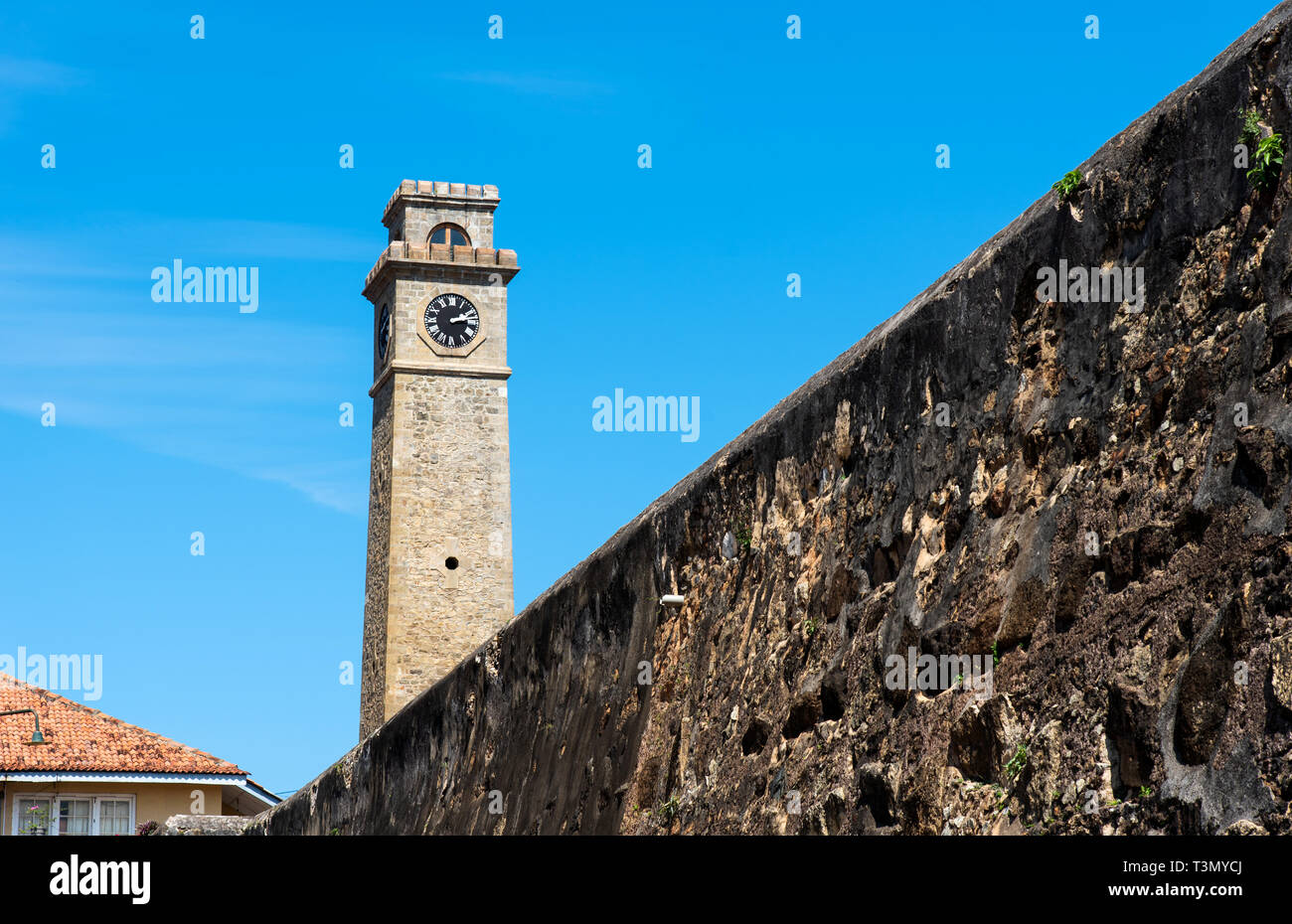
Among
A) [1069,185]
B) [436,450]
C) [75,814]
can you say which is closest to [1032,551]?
[1069,185]

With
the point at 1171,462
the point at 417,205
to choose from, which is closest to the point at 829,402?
the point at 1171,462

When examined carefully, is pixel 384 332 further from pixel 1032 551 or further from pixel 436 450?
pixel 1032 551

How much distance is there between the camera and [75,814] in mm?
27250

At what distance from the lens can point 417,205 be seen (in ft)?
107

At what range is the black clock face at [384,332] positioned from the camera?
107 ft

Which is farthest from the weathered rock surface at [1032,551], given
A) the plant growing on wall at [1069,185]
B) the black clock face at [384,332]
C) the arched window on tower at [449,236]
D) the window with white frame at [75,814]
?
the arched window on tower at [449,236]

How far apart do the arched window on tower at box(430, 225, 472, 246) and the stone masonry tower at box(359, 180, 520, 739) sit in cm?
2

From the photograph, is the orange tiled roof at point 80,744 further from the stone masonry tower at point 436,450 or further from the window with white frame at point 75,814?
the stone masonry tower at point 436,450

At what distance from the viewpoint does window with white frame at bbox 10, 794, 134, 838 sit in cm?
2670

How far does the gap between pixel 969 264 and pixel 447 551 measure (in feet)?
85.3

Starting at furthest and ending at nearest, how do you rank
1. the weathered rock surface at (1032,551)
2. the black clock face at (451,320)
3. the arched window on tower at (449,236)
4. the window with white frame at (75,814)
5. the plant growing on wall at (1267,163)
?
the arched window on tower at (449,236)
the black clock face at (451,320)
the window with white frame at (75,814)
the plant growing on wall at (1267,163)
the weathered rock surface at (1032,551)

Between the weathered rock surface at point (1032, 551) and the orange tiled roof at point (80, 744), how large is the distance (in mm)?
21528
